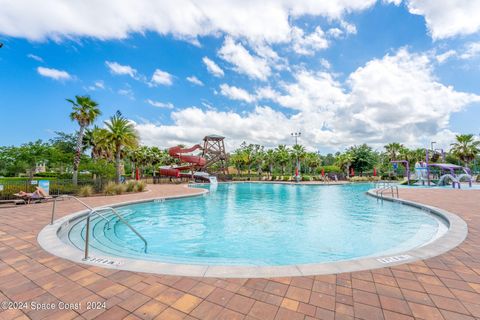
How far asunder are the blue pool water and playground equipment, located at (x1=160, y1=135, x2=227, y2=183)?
80.9 ft

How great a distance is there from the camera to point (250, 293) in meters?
2.65

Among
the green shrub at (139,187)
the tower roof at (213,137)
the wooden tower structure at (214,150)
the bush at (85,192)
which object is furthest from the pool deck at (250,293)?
the tower roof at (213,137)

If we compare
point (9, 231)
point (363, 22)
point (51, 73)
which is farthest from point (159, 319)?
point (51, 73)

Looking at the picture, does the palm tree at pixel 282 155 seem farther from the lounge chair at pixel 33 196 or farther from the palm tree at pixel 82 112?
the lounge chair at pixel 33 196

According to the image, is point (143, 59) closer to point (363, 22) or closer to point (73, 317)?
point (363, 22)

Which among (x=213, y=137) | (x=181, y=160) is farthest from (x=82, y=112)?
(x=213, y=137)

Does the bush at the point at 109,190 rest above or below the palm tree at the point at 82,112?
below

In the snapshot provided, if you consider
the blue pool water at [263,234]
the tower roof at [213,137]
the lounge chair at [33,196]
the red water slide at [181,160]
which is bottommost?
the blue pool water at [263,234]

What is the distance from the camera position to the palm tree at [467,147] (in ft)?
101

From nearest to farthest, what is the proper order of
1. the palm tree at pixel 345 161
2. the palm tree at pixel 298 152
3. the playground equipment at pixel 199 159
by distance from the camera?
the playground equipment at pixel 199 159, the palm tree at pixel 298 152, the palm tree at pixel 345 161

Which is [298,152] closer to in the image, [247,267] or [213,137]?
[213,137]

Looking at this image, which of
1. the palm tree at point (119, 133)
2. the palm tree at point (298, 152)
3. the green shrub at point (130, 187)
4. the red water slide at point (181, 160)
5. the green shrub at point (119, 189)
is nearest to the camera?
the green shrub at point (119, 189)

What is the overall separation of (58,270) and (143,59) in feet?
49.8

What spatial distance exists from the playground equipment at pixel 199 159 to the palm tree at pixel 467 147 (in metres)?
36.9
